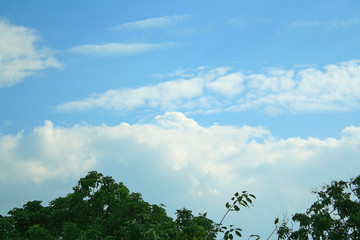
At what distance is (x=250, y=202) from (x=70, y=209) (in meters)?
23.0

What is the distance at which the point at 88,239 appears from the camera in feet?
65.0

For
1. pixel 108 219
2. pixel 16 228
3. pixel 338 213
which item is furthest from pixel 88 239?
pixel 338 213

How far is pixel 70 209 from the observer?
25406mm

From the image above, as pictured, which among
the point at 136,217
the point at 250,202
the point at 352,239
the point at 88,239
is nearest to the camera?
the point at 250,202

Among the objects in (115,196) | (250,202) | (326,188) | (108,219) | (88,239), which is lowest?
(250,202)

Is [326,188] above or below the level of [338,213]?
above

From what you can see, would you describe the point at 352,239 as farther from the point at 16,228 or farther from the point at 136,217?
the point at 16,228

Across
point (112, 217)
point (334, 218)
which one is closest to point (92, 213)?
point (112, 217)

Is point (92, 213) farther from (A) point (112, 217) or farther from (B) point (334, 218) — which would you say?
(B) point (334, 218)

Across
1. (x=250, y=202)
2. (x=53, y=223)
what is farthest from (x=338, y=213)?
(x=250, y=202)

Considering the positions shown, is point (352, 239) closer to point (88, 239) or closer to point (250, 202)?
point (88, 239)

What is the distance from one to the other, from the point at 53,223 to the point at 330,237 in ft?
65.4

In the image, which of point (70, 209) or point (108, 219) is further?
point (70, 209)

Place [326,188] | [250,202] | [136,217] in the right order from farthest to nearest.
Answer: [326,188] → [136,217] → [250,202]
